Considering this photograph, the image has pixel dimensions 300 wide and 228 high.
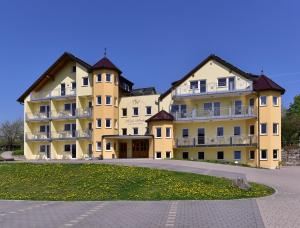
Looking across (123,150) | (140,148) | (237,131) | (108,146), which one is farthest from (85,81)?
(237,131)

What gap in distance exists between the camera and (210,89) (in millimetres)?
47750

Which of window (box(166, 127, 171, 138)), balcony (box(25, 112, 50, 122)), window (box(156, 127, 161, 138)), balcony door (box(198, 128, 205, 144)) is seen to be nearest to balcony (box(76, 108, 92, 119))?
balcony (box(25, 112, 50, 122))

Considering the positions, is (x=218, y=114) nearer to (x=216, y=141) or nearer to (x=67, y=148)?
(x=216, y=141)

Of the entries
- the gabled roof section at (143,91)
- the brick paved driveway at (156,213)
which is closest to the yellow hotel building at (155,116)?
the gabled roof section at (143,91)

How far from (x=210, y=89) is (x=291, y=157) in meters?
14.0

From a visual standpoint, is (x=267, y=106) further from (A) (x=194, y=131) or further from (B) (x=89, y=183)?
(B) (x=89, y=183)

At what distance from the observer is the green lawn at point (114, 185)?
2014cm

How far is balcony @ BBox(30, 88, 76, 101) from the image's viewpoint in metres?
53.6

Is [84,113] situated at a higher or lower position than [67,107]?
lower

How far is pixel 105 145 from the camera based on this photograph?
4953cm

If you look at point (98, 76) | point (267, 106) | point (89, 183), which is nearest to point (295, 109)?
point (267, 106)

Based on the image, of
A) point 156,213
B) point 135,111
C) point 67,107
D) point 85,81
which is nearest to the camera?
point 156,213

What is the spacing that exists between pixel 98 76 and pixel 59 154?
1223 cm

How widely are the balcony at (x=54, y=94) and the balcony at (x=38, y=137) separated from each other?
477cm
